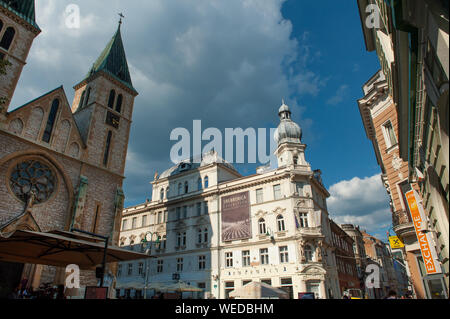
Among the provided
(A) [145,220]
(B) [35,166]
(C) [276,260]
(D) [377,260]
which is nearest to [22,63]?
(B) [35,166]

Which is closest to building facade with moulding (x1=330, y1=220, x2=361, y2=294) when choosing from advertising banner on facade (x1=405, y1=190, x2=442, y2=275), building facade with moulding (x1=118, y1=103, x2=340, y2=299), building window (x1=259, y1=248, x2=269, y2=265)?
building facade with moulding (x1=118, y1=103, x2=340, y2=299)

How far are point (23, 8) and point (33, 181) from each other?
58.6 feet

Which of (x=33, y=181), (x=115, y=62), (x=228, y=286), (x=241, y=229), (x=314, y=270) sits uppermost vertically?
(x=115, y=62)

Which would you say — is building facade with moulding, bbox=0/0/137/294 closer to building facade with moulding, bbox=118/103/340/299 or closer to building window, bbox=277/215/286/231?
building facade with moulding, bbox=118/103/340/299

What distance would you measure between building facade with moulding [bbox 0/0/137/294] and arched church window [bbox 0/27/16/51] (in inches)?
2.8

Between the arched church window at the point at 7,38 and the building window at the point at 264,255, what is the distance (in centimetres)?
3270

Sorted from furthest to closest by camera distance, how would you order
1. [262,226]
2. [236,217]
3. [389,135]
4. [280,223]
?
1. [236,217]
2. [262,226]
3. [280,223]
4. [389,135]

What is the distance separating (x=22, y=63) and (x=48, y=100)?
4.18 meters

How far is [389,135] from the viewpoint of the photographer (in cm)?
1725

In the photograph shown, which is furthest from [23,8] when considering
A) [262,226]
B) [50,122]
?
[262,226]

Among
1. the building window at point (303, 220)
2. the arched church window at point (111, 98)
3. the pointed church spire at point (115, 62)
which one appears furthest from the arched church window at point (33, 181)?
the building window at point (303, 220)

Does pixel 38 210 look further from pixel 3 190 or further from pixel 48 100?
pixel 48 100

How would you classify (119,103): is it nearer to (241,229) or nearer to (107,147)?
(107,147)

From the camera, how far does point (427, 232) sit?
12367mm
